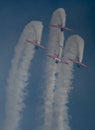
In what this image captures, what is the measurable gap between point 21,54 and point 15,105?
373 cm

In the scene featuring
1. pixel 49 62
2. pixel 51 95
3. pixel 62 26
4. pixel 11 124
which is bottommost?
pixel 11 124

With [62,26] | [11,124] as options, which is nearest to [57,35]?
[62,26]

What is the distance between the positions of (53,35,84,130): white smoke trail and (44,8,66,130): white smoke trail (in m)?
0.39

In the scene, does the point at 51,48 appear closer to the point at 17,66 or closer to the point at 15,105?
the point at 17,66

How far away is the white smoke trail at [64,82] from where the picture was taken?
3250cm

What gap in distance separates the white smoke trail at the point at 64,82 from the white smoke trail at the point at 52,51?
0.39 meters

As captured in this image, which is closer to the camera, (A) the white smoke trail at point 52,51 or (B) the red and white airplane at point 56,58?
(A) the white smoke trail at point 52,51

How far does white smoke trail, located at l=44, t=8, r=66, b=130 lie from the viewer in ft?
108

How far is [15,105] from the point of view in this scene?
1293 inches

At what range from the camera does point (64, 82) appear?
33.1 metres

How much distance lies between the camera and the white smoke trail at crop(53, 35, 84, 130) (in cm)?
3250

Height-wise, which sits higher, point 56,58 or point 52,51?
point 52,51

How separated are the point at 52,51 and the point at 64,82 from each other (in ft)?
7.97

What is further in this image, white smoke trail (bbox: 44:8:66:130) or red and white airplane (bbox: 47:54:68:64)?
red and white airplane (bbox: 47:54:68:64)
